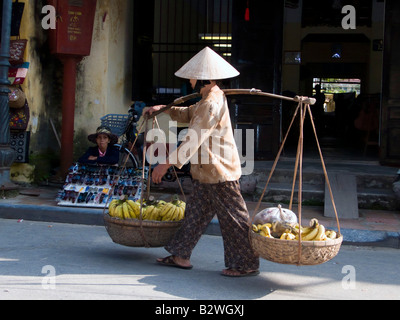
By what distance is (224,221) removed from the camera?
15.7ft

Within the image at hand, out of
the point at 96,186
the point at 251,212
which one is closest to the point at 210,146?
the point at 251,212

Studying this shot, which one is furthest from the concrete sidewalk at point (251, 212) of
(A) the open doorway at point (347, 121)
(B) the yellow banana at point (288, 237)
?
(A) the open doorway at point (347, 121)

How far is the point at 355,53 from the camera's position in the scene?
2111 cm

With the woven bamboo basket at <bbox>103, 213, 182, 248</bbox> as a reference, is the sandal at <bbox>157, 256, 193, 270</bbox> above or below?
below

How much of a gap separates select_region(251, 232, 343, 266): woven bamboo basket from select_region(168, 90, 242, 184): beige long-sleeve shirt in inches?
28.0

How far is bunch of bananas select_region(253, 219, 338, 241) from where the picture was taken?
4.36m

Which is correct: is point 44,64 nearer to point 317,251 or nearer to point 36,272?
point 36,272

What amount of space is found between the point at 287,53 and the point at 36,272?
14.6 m

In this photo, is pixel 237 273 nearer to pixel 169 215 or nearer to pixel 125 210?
pixel 169 215

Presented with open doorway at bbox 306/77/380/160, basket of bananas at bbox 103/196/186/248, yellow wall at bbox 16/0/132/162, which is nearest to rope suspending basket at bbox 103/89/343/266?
basket of bananas at bbox 103/196/186/248

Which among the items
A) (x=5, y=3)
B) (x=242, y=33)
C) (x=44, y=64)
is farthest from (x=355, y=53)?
(x=5, y=3)

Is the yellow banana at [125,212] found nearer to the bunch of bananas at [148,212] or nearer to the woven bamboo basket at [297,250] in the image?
the bunch of bananas at [148,212]

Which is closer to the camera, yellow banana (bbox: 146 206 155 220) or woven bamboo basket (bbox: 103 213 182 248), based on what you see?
woven bamboo basket (bbox: 103 213 182 248)

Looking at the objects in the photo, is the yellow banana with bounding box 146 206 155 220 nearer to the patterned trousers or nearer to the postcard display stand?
the patterned trousers
